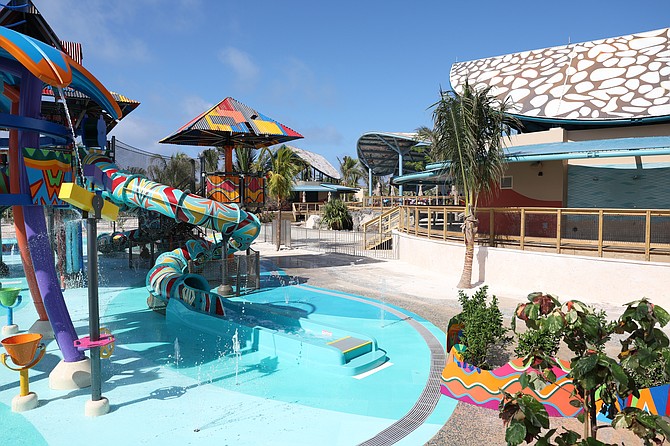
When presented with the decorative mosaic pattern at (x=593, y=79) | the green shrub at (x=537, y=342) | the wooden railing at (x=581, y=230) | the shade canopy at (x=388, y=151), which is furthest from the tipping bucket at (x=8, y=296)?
the shade canopy at (x=388, y=151)

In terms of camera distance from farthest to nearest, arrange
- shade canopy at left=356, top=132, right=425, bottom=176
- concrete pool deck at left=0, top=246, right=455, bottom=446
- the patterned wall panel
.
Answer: shade canopy at left=356, top=132, right=425, bottom=176 < the patterned wall panel < concrete pool deck at left=0, top=246, right=455, bottom=446

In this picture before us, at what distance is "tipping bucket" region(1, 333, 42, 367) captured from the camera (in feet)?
21.7

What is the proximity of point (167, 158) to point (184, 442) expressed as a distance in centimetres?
1715

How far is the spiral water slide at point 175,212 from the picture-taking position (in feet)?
38.8

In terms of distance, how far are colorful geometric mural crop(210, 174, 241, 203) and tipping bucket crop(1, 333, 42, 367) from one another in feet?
32.9

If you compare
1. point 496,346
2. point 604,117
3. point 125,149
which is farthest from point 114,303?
point 604,117

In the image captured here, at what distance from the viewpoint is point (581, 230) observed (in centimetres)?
1445

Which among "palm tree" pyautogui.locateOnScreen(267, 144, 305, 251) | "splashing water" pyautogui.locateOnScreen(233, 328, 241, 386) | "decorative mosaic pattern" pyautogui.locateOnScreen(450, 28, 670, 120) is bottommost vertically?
"splashing water" pyautogui.locateOnScreen(233, 328, 241, 386)

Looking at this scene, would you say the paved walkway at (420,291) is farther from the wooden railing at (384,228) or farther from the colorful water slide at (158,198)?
the colorful water slide at (158,198)

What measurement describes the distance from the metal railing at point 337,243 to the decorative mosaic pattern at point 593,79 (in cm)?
972

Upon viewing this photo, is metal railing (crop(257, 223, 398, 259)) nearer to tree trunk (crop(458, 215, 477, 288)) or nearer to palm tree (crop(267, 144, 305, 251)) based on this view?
palm tree (crop(267, 144, 305, 251))

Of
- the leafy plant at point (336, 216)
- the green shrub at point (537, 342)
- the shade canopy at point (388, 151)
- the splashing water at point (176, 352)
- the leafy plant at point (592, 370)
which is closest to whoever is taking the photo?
the leafy plant at point (592, 370)

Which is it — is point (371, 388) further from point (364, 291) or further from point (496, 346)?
point (364, 291)

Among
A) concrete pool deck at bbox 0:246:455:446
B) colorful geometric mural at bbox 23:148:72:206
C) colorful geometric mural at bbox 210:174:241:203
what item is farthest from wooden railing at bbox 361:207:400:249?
colorful geometric mural at bbox 23:148:72:206
